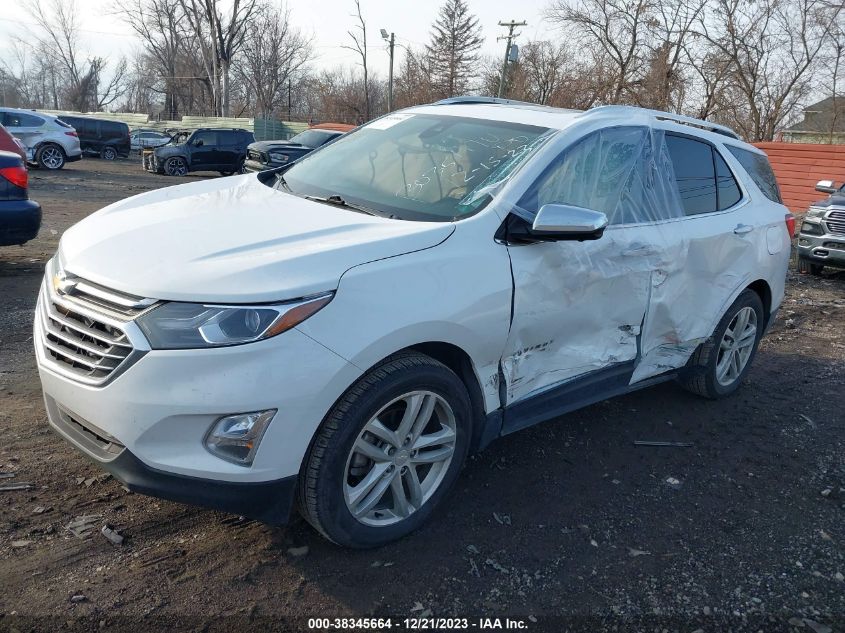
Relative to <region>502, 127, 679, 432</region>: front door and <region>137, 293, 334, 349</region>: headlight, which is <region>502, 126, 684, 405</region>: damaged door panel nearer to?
<region>502, 127, 679, 432</region>: front door

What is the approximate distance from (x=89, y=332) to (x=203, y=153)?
70.7ft

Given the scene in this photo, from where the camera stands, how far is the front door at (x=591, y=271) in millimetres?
3111

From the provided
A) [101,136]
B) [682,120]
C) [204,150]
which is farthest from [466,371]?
[101,136]

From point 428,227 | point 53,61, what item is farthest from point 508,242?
point 53,61

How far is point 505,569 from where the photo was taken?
9.21ft

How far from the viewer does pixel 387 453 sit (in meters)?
2.76

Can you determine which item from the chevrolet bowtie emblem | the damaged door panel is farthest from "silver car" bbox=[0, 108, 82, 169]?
the damaged door panel

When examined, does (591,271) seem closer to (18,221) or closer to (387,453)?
(387,453)

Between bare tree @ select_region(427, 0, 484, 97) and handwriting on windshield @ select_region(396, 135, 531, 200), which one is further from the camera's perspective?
bare tree @ select_region(427, 0, 484, 97)

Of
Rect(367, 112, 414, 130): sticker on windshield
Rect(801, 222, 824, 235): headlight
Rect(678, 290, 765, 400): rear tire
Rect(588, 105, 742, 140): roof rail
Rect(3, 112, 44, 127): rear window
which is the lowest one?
Rect(678, 290, 765, 400): rear tire

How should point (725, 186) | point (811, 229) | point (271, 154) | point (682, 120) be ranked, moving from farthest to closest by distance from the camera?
1. point (271, 154)
2. point (811, 229)
3. point (725, 186)
4. point (682, 120)

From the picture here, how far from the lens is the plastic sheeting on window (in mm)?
3320

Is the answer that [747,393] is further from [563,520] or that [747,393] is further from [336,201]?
[336,201]

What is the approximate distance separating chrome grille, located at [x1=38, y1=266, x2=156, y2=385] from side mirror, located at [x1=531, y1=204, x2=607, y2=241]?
62.5 inches
